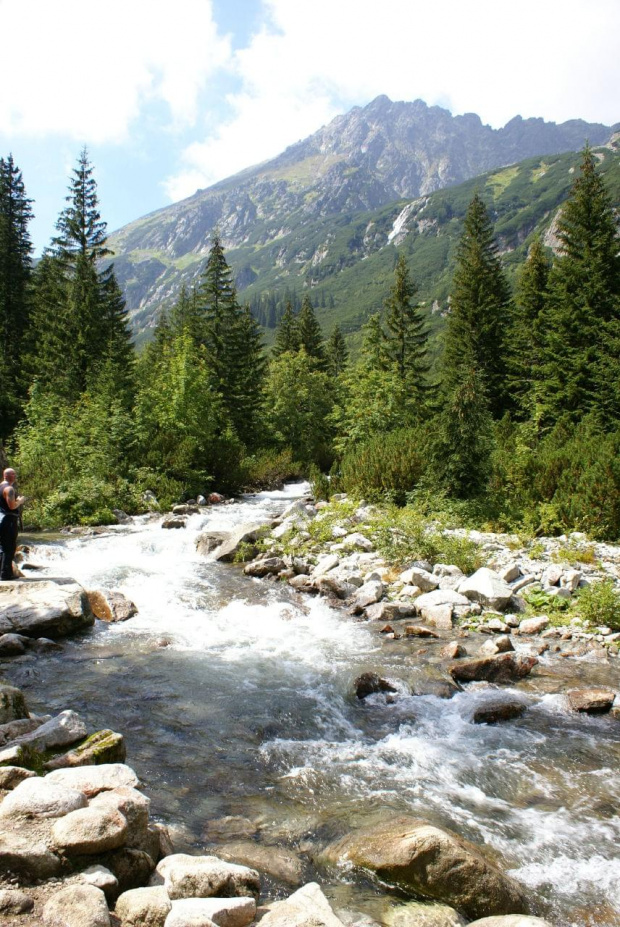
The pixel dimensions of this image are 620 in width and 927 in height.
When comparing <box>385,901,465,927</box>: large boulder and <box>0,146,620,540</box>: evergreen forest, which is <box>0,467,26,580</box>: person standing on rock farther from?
<box>385,901,465,927</box>: large boulder

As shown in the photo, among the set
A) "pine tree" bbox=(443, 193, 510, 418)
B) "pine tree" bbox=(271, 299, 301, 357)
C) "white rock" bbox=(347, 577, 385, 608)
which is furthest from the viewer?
"pine tree" bbox=(271, 299, 301, 357)

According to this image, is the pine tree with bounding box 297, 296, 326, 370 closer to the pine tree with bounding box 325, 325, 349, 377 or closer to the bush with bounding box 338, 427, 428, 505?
the pine tree with bounding box 325, 325, 349, 377

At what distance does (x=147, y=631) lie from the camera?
8.66 meters

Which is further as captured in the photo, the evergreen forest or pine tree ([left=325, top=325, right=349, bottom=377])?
pine tree ([left=325, top=325, right=349, bottom=377])

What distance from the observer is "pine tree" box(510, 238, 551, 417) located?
2903 cm

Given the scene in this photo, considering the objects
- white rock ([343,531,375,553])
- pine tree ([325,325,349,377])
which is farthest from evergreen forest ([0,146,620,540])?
pine tree ([325,325,349,377])

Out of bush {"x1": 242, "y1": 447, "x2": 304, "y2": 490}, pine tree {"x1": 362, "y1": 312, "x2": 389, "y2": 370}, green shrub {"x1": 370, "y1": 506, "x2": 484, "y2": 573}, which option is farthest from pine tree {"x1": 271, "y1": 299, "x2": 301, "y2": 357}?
green shrub {"x1": 370, "y1": 506, "x2": 484, "y2": 573}

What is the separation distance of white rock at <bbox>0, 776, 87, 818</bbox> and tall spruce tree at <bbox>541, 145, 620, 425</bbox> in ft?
68.0

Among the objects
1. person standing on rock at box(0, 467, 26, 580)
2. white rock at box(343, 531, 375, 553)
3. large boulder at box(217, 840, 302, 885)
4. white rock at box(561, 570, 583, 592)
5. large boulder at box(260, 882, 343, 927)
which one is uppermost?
person standing on rock at box(0, 467, 26, 580)

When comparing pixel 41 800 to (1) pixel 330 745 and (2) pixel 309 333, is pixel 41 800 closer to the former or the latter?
(1) pixel 330 745

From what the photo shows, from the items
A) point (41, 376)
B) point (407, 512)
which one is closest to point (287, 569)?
point (407, 512)

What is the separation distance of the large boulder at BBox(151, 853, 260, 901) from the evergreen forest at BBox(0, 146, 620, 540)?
10391 mm

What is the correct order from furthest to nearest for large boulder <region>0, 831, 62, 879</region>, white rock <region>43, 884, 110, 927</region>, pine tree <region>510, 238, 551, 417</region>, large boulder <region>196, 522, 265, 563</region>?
pine tree <region>510, 238, 551, 417</region>
large boulder <region>196, 522, 265, 563</region>
large boulder <region>0, 831, 62, 879</region>
white rock <region>43, 884, 110, 927</region>

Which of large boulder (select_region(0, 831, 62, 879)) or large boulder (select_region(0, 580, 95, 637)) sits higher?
large boulder (select_region(0, 831, 62, 879))
